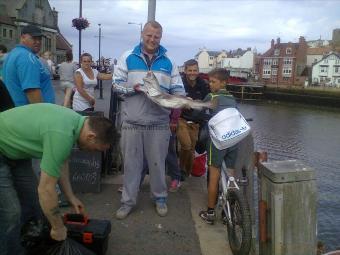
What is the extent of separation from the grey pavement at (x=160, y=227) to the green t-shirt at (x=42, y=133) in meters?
1.70

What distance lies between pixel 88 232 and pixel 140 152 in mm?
1705

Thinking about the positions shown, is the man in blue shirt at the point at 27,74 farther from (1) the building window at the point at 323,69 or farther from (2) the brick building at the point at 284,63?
(1) the building window at the point at 323,69

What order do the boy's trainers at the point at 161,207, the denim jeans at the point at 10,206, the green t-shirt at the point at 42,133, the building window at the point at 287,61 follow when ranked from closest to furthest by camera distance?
the green t-shirt at the point at 42,133 → the denim jeans at the point at 10,206 → the boy's trainers at the point at 161,207 → the building window at the point at 287,61

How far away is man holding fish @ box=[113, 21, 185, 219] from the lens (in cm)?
518

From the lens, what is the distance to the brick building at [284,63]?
8988 cm

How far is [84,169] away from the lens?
6047 millimetres

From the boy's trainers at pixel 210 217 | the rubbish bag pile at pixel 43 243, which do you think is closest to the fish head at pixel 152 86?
the boy's trainers at pixel 210 217

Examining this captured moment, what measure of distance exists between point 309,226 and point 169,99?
2.00 m

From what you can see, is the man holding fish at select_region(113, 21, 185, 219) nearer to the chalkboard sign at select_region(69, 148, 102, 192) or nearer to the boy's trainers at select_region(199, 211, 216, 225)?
the boy's trainers at select_region(199, 211, 216, 225)

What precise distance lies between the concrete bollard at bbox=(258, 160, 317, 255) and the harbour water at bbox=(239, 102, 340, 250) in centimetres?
584

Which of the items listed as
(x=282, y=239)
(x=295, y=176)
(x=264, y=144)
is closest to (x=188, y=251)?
(x=282, y=239)

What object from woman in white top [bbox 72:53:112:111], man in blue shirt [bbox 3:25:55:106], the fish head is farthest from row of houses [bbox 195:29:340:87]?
man in blue shirt [bbox 3:25:55:106]

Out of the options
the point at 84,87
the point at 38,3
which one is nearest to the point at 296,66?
the point at 38,3

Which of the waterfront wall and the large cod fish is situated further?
the waterfront wall
